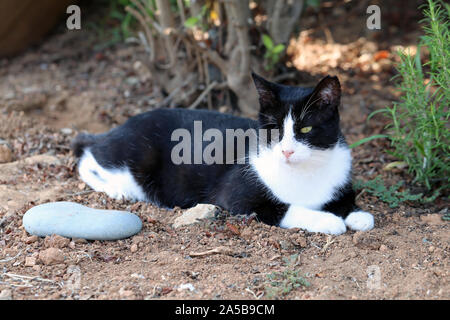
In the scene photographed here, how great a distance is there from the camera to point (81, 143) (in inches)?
149

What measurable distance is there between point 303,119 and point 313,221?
58cm

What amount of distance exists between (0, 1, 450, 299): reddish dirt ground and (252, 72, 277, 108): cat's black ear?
72cm

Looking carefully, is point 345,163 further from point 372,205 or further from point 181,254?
point 181,254

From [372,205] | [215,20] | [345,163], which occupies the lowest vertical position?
[372,205]

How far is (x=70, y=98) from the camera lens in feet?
16.5

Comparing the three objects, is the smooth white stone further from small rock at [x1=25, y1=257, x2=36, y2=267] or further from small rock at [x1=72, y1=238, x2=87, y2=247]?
small rock at [x1=25, y1=257, x2=36, y2=267]

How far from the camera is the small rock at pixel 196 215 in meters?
2.98

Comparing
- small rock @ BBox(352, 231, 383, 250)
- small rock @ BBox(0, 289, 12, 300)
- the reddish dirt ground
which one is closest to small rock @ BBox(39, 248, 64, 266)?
the reddish dirt ground

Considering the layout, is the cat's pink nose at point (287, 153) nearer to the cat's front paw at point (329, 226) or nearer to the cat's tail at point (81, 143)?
the cat's front paw at point (329, 226)

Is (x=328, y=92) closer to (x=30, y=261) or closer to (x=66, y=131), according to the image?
(x=30, y=261)

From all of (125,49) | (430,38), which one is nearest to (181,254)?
(430,38)

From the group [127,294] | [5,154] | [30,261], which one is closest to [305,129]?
[127,294]
